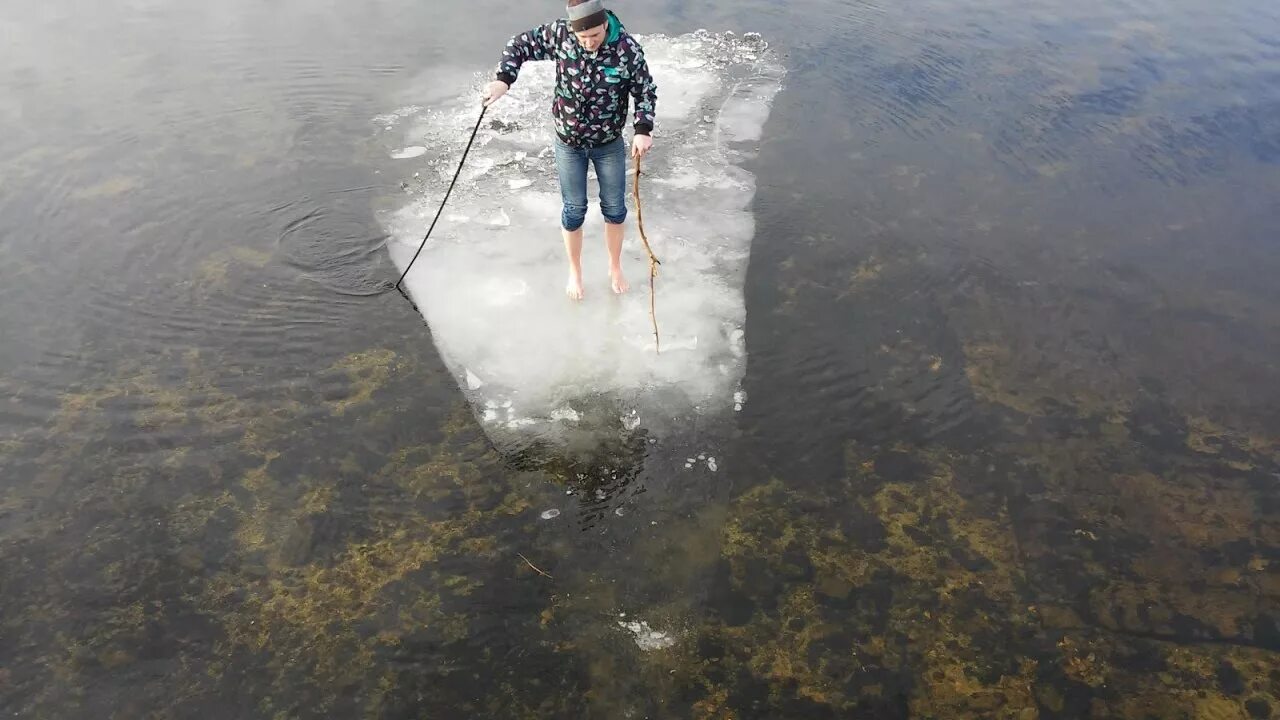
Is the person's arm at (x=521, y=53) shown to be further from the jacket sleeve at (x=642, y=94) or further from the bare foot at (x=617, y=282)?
the bare foot at (x=617, y=282)

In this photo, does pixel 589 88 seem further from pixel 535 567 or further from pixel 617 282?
pixel 535 567

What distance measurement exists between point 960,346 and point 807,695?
2.26 metres

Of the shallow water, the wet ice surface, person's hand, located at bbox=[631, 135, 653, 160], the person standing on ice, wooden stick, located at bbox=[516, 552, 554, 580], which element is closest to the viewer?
the shallow water

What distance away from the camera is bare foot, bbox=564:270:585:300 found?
14.4ft

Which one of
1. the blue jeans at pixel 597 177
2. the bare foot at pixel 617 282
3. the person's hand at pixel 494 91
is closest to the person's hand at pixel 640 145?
the blue jeans at pixel 597 177

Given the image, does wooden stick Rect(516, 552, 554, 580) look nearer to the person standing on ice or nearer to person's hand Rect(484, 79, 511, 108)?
the person standing on ice

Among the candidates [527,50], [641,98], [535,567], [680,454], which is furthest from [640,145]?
[535,567]

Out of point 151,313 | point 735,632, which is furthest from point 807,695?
point 151,313

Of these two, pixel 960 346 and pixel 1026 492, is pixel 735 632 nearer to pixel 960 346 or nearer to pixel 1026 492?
pixel 1026 492

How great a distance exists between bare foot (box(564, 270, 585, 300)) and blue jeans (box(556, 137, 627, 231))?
316mm

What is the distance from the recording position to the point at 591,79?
358 cm

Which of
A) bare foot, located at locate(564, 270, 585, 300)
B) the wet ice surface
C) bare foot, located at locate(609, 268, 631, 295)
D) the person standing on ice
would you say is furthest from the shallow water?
the person standing on ice

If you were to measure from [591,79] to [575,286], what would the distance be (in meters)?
1.23

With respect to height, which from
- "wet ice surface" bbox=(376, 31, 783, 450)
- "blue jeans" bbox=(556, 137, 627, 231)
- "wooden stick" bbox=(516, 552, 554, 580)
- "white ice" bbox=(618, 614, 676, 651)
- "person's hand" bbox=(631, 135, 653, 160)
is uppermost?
"person's hand" bbox=(631, 135, 653, 160)
